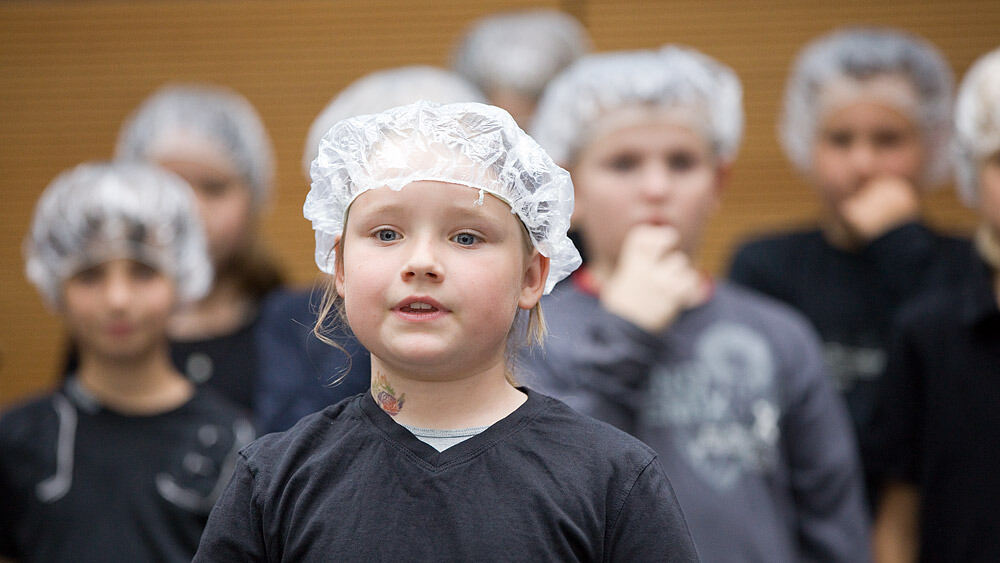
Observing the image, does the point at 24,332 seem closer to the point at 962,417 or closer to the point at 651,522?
the point at 962,417

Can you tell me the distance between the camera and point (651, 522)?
1656 millimetres

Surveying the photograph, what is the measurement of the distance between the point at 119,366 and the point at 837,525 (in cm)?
195

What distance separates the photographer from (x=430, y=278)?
1638 mm

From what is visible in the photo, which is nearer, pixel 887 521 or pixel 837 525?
pixel 837 525

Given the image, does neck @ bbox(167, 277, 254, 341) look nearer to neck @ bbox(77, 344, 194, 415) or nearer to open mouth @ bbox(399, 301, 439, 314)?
neck @ bbox(77, 344, 194, 415)

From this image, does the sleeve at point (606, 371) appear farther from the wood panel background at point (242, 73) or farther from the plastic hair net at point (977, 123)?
the wood panel background at point (242, 73)

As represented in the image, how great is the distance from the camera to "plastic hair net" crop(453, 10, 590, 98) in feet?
14.6

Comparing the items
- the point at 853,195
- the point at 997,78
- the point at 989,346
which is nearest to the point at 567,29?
the point at 853,195

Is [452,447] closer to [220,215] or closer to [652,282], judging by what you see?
[652,282]

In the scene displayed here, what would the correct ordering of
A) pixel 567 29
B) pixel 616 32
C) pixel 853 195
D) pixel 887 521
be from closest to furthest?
pixel 887 521
pixel 853 195
pixel 567 29
pixel 616 32

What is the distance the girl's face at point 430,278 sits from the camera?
1647 mm

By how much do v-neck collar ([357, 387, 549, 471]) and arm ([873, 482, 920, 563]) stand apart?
1855 mm

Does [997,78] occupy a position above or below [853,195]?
above

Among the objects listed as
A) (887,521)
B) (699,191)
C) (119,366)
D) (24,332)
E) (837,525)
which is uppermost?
(699,191)
